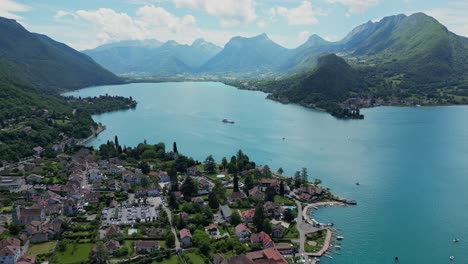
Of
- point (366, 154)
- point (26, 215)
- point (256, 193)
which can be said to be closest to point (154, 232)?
point (26, 215)

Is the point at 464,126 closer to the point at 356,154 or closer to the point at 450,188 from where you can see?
the point at 356,154

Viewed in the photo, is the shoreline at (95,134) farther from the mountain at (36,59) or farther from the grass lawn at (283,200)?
the mountain at (36,59)

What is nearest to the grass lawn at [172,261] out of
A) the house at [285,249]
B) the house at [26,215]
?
the house at [285,249]

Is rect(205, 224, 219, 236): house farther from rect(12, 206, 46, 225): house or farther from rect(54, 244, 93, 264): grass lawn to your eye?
rect(12, 206, 46, 225): house

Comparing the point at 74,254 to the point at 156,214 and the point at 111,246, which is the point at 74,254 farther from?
the point at 156,214

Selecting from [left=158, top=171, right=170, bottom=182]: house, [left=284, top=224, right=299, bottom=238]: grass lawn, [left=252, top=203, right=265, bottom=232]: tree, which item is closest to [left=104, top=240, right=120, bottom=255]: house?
[left=252, top=203, right=265, bottom=232]: tree

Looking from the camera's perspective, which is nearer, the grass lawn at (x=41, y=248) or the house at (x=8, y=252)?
the house at (x=8, y=252)
